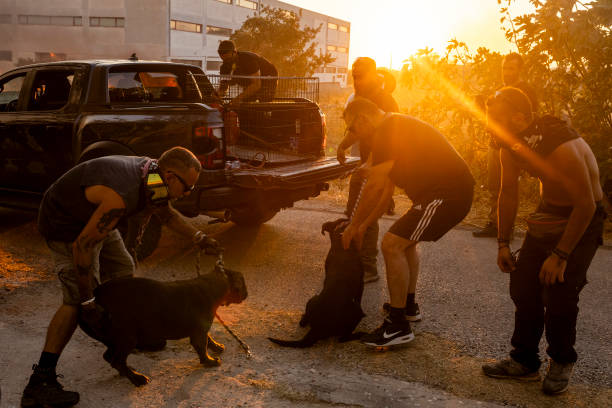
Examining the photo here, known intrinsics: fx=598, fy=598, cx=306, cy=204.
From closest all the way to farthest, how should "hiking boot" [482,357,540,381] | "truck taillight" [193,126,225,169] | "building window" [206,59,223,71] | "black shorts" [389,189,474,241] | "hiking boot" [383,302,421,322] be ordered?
"hiking boot" [482,357,540,381]
"black shorts" [389,189,474,241]
"hiking boot" [383,302,421,322]
"truck taillight" [193,126,225,169]
"building window" [206,59,223,71]

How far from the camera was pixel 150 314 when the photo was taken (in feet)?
11.3

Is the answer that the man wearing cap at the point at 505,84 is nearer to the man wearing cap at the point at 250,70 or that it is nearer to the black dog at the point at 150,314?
the man wearing cap at the point at 250,70

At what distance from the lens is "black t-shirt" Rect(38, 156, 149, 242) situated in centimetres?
319

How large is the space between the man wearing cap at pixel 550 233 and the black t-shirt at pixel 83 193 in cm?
207

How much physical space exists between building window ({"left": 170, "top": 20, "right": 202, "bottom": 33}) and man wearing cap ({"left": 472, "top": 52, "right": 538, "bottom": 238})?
148 feet

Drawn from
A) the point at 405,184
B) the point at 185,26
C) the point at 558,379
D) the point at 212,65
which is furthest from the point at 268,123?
the point at 212,65

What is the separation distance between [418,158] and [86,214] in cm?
215

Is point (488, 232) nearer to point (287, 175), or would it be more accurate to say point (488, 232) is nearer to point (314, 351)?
point (287, 175)

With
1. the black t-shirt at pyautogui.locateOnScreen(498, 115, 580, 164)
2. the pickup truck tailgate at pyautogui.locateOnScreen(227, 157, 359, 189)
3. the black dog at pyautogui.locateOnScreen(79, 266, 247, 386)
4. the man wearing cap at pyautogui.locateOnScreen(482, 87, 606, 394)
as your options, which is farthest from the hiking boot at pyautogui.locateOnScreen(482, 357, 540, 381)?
the pickup truck tailgate at pyautogui.locateOnScreen(227, 157, 359, 189)

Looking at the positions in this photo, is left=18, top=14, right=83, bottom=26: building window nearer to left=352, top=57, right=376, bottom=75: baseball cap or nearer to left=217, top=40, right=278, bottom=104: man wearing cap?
left=217, top=40, right=278, bottom=104: man wearing cap

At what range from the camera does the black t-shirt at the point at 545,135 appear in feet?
10.8

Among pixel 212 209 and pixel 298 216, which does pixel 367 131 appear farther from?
pixel 298 216

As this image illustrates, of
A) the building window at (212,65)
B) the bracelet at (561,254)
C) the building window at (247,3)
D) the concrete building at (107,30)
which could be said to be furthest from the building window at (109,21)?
the bracelet at (561,254)

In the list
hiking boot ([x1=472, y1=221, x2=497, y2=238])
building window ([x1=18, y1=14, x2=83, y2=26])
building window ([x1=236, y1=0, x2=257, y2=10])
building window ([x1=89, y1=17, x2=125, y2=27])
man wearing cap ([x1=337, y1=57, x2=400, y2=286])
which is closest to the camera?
man wearing cap ([x1=337, y1=57, x2=400, y2=286])
